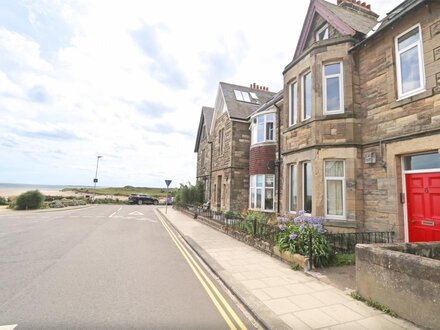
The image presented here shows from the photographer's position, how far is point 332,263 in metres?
6.69

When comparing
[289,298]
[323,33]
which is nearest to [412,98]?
[323,33]

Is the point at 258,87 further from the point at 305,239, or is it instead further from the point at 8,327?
the point at 8,327

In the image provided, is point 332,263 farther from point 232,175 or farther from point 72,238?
point 232,175

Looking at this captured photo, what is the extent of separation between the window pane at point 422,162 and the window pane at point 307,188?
3.25 meters

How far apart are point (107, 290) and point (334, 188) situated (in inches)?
293

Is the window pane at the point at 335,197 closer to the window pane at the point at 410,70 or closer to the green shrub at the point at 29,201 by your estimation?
the window pane at the point at 410,70

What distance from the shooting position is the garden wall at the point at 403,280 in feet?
11.4

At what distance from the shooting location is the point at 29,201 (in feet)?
79.3

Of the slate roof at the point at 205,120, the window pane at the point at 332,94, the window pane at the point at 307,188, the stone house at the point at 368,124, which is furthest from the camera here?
the slate roof at the point at 205,120

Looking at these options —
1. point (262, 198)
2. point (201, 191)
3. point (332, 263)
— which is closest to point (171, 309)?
point (332, 263)

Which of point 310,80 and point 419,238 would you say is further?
point 310,80

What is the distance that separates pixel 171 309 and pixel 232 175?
553 inches

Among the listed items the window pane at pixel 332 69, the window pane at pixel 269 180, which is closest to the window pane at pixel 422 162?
the window pane at pixel 332 69

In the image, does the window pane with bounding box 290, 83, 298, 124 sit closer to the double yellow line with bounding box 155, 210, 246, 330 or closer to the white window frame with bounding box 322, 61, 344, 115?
the white window frame with bounding box 322, 61, 344, 115
